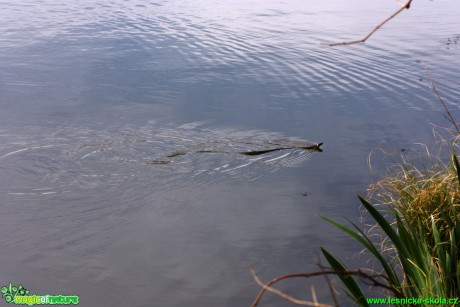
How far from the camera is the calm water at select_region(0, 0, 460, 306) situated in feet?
14.3

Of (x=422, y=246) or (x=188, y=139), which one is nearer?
(x=422, y=246)

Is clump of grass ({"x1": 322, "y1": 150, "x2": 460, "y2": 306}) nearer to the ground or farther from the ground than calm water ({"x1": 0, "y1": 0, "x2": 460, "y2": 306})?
farther from the ground

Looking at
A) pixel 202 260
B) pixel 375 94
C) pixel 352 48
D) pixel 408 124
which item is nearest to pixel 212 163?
pixel 202 260

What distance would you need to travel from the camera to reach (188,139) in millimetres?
6312

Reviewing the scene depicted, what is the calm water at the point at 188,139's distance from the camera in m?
4.35

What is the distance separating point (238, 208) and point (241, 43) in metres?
5.20

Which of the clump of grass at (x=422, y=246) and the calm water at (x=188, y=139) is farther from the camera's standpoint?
the calm water at (x=188, y=139)

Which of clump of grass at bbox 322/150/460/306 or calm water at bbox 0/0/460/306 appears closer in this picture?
clump of grass at bbox 322/150/460/306

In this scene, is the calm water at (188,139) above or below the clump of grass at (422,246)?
below

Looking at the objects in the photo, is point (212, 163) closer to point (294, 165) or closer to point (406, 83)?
point (294, 165)

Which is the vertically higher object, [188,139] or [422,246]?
[422,246]

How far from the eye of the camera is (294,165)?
6059 mm

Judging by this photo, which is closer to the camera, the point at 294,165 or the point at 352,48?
the point at 294,165

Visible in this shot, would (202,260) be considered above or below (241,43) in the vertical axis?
below
